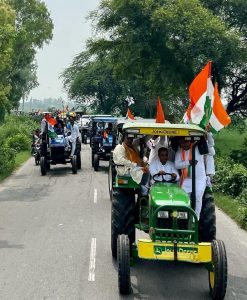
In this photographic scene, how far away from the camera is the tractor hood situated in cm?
820

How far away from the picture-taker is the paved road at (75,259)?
8.23 metres

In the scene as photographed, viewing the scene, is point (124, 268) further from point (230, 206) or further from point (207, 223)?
point (230, 206)

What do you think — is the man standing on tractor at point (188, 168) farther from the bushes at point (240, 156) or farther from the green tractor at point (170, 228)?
the bushes at point (240, 156)

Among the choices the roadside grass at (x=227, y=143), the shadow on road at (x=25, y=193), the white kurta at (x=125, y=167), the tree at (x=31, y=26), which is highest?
the tree at (x=31, y=26)

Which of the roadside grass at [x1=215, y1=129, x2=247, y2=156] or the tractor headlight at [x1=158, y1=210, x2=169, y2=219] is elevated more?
the tractor headlight at [x1=158, y1=210, x2=169, y2=219]

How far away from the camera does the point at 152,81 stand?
1222 inches

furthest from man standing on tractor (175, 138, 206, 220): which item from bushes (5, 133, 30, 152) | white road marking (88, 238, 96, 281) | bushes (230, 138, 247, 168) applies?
bushes (5, 133, 30, 152)

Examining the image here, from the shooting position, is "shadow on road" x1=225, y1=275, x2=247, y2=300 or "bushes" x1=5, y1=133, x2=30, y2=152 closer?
"shadow on road" x1=225, y1=275, x2=247, y2=300

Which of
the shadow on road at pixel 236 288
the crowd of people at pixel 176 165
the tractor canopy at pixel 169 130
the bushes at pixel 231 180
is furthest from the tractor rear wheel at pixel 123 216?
the bushes at pixel 231 180

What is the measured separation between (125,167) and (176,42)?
1812cm

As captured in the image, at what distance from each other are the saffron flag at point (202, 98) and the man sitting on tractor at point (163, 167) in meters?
1.02

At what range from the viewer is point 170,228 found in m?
8.20

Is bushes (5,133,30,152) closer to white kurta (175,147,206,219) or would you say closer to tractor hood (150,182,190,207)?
white kurta (175,147,206,219)

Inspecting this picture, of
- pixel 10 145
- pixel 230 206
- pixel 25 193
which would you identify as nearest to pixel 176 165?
pixel 230 206
